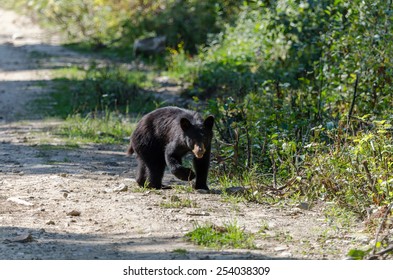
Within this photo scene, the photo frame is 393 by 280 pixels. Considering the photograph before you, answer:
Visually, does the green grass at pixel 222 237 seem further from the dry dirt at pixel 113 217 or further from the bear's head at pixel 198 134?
the bear's head at pixel 198 134

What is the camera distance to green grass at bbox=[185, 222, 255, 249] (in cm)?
746

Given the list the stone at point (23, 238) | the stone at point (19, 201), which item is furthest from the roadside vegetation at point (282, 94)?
the stone at point (19, 201)

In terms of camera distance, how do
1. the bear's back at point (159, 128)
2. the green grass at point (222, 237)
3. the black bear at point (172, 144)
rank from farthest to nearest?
the bear's back at point (159, 128) → the black bear at point (172, 144) → the green grass at point (222, 237)

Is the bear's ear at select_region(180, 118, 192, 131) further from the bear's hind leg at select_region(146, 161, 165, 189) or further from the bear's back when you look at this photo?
the bear's hind leg at select_region(146, 161, 165, 189)

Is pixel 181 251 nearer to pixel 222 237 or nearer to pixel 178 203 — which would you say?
pixel 222 237

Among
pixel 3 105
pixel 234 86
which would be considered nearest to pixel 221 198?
pixel 234 86

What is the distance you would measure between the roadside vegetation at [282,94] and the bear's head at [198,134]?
0.69m

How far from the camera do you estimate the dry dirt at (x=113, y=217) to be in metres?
7.35

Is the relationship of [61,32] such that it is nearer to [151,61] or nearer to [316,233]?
[151,61]

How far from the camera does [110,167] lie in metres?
11.4

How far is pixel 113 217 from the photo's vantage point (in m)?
8.46

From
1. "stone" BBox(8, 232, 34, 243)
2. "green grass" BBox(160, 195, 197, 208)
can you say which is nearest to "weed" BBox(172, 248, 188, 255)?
"stone" BBox(8, 232, 34, 243)

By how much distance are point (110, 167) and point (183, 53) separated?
30.8 feet

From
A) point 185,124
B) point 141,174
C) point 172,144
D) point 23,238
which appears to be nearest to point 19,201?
point 23,238
